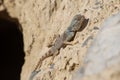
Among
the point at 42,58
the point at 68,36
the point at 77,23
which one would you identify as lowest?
the point at 42,58

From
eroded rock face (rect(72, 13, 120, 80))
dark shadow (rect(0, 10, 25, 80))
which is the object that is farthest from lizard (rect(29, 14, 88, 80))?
dark shadow (rect(0, 10, 25, 80))

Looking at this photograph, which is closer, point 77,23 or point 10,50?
point 77,23

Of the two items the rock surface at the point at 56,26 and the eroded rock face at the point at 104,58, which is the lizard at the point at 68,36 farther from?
the eroded rock face at the point at 104,58

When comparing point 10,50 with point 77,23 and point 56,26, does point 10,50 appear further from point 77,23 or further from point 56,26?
point 77,23

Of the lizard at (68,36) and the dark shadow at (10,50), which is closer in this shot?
the lizard at (68,36)

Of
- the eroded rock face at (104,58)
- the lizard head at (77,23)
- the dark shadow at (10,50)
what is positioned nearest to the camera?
the eroded rock face at (104,58)

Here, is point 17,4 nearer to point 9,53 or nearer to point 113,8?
point 9,53

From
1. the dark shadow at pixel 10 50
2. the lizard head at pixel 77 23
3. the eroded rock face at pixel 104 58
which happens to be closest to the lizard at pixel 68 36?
the lizard head at pixel 77 23

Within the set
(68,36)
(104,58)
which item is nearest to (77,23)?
(68,36)
